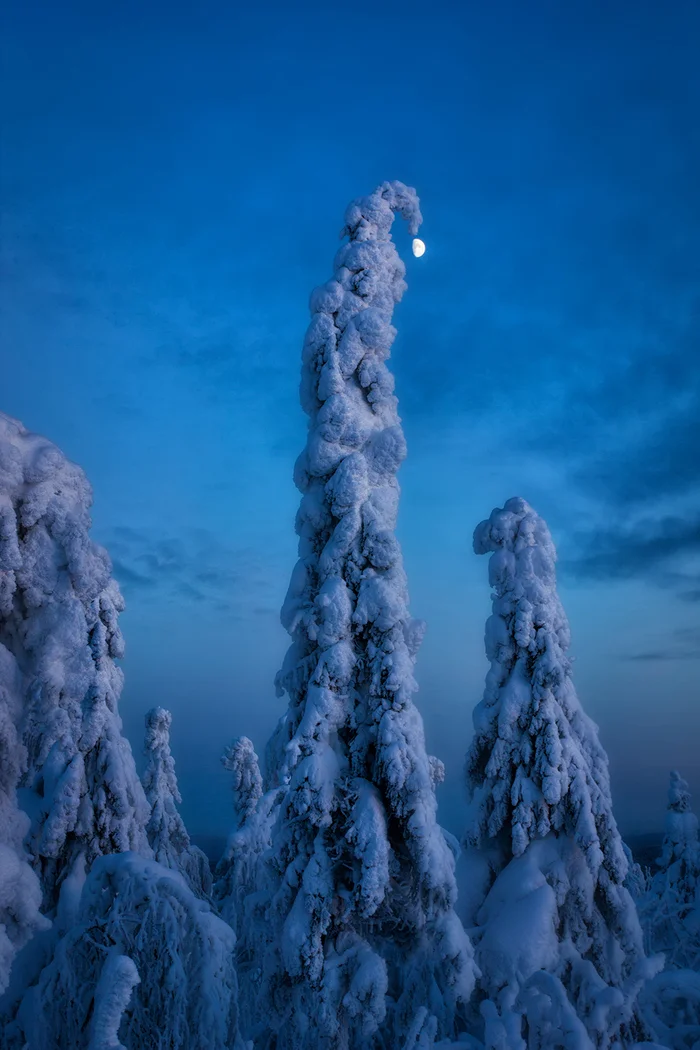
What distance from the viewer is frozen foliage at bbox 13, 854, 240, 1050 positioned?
639 cm

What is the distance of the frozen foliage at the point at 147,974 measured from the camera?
21.0 feet

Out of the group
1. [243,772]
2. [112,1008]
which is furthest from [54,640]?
[243,772]

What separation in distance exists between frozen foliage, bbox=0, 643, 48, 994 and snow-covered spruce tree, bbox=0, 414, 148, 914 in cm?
61

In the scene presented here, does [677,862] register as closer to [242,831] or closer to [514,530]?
[242,831]

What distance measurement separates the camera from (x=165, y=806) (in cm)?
2970

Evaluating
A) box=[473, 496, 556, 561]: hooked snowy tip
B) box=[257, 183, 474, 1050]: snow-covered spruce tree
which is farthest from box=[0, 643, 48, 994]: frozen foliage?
box=[473, 496, 556, 561]: hooked snowy tip

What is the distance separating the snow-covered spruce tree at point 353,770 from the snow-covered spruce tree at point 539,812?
7.28 ft

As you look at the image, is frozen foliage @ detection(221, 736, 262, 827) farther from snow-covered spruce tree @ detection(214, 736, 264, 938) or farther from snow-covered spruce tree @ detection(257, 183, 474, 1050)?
snow-covered spruce tree @ detection(257, 183, 474, 1050)

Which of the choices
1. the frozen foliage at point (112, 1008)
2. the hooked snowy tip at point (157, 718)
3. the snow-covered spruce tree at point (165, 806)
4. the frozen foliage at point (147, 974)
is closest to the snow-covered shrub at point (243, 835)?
the snow-covered spruce tree at point (165, 806)

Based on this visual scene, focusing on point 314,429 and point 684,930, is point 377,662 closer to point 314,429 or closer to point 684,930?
point 314,429

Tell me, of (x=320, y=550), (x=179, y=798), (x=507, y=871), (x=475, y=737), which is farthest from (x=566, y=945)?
(x=179, y=798)

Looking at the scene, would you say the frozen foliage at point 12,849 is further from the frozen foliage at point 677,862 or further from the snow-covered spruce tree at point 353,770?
the frozen foliage at point 677,862

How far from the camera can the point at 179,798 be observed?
30.7 m

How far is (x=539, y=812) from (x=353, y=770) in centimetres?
Result: 455
